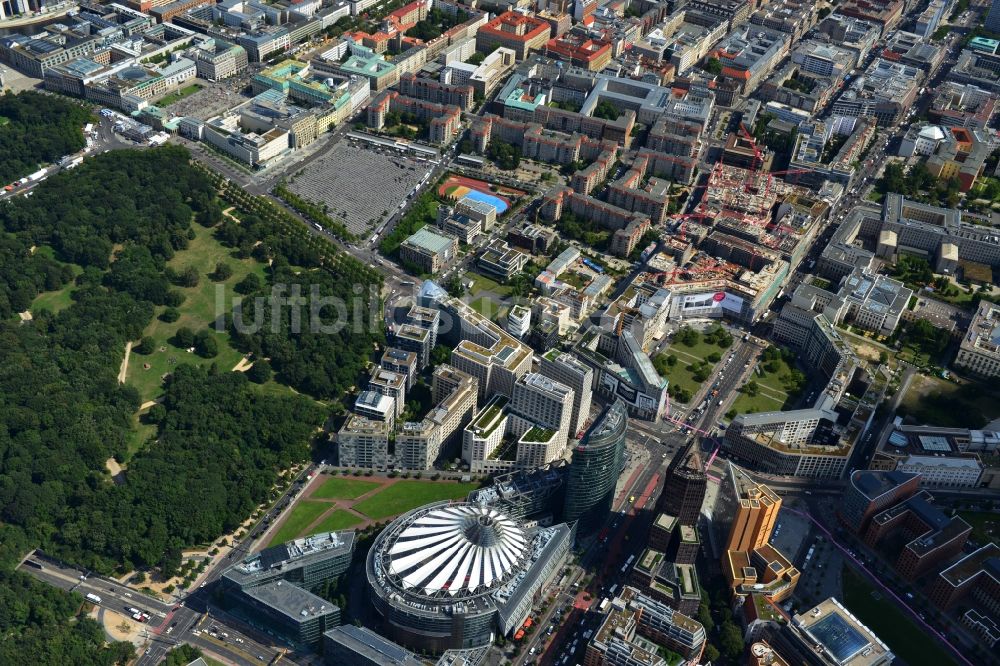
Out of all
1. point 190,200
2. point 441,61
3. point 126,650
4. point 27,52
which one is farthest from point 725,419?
point 27,52

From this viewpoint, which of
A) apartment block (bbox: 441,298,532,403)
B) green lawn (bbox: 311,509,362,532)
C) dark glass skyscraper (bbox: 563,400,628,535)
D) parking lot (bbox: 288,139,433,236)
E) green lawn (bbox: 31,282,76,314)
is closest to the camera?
dark glass skyscraper (bbox: 563,400,628,535)

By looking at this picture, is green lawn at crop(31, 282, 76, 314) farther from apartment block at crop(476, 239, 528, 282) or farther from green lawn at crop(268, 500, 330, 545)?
apartment block at crop(476, 239, 528, 282)

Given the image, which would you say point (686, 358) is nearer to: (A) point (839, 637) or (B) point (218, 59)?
(A) point (839, 637)

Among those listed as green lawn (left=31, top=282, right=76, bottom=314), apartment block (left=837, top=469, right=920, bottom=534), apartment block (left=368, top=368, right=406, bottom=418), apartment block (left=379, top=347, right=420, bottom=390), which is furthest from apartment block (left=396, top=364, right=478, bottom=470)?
green lawn (left=31, top=282, right=76, bottom=314)

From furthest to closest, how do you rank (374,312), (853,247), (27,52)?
(27,52) < (853,247) < (374,312)

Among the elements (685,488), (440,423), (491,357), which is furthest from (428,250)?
(685,488)

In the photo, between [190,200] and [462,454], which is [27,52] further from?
[462,454]

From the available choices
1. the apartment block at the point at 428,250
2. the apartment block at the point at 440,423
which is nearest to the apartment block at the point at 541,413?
the apartment block at the point at 440,423
